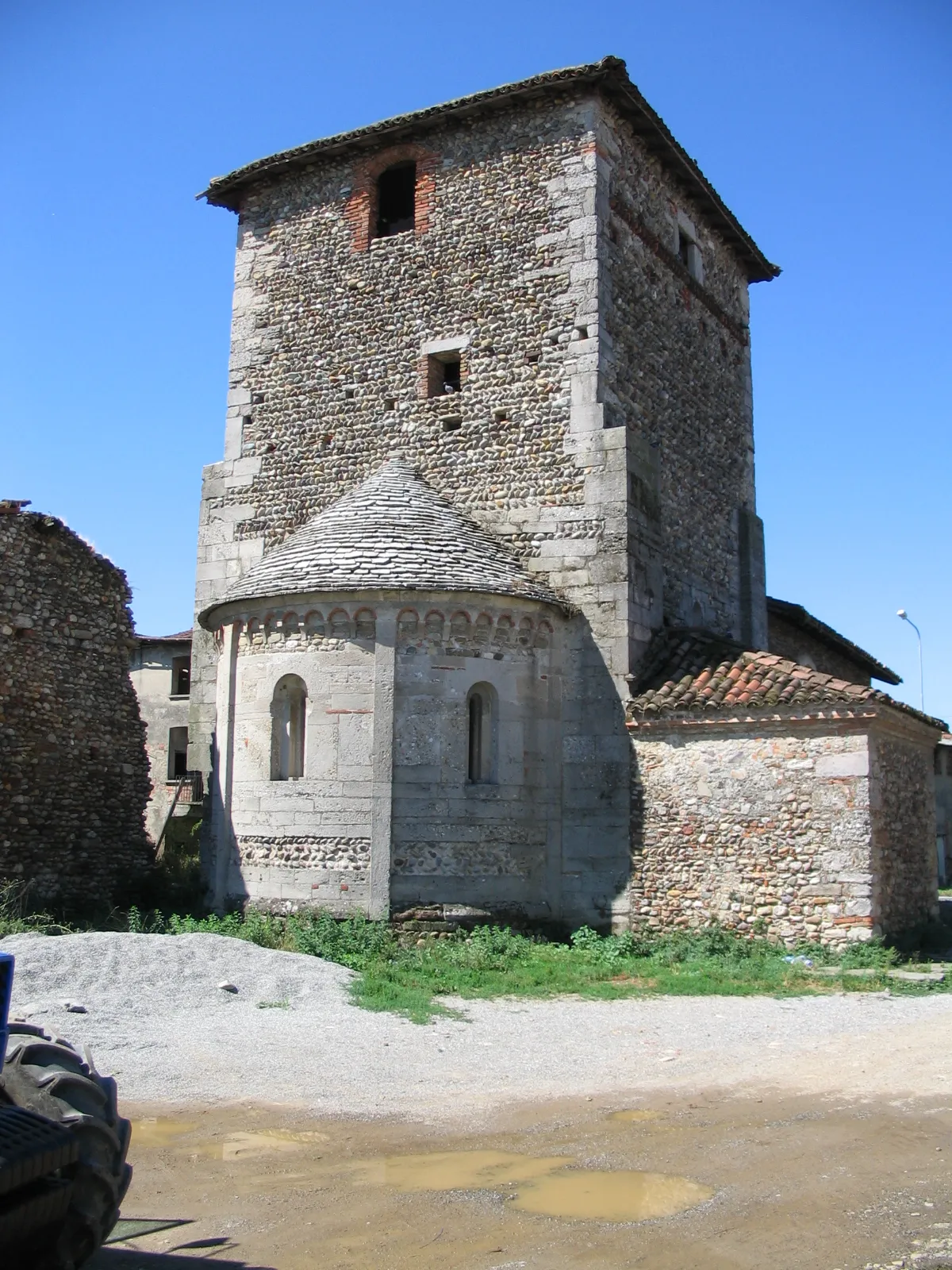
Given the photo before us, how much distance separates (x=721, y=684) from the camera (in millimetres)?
14961

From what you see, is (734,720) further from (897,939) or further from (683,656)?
(897,939)

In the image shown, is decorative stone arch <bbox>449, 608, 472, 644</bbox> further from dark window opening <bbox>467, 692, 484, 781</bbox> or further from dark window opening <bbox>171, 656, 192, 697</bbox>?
dark window opening <bbox>171, 656, 192, 697</bbox>

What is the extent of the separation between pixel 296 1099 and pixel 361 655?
7345 millimetres

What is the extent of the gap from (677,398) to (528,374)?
323 cm

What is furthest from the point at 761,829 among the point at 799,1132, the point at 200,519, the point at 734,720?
the point at 200,519

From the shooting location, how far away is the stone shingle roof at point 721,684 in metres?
14.0

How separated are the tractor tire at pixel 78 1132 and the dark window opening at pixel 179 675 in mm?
25132

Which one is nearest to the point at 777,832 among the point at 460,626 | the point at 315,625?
the point at 460,626

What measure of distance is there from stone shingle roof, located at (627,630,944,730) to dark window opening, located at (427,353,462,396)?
5219 mm

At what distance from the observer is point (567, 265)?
17.0m

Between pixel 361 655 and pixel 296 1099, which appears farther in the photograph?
pixel 361 655

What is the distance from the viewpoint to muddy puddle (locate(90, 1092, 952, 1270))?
17.1ft

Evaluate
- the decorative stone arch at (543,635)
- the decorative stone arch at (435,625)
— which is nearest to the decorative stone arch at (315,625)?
the decorative stone arch at (435,625)

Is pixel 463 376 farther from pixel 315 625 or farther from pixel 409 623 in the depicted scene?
pixel 315 625
